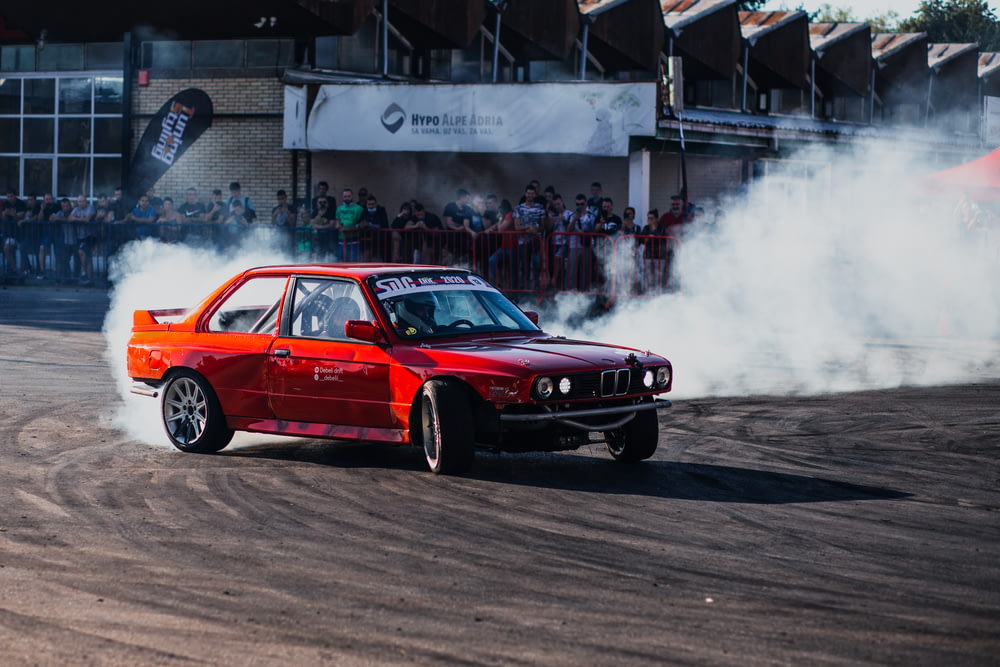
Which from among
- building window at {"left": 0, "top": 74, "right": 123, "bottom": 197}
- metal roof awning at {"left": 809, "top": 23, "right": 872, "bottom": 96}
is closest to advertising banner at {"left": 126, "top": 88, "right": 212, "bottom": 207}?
building window at {"left": 0, "top": 74, "right": 123, "bottom": 197}

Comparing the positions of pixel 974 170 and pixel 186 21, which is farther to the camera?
pixel 186 21

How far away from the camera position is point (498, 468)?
8.39 meters

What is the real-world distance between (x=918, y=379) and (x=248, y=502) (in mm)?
7767

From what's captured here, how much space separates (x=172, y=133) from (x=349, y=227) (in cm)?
808

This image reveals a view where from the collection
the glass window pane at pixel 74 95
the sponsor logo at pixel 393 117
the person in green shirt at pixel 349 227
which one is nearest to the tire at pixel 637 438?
the person in green shirt at pixel 349 227

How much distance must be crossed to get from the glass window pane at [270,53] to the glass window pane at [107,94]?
335cm

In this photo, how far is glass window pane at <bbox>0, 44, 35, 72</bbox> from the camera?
2952 cm

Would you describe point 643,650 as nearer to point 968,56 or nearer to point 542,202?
point 542,202

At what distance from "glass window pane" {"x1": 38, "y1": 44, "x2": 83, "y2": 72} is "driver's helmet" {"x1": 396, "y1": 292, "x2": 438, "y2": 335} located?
73.4ft

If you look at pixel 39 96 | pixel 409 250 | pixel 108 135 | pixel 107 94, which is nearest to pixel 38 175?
pixel 39 96

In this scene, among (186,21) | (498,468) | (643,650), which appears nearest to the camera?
(643,650)

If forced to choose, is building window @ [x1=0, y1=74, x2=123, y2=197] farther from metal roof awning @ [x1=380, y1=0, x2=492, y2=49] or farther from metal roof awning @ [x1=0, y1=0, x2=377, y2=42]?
metal roof awning @ [x1=380, y1=0, x2=492, y2=49]

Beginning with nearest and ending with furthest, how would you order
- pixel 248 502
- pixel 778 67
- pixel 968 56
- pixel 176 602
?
1. pixel 176 602
2. pixel 248 502
3. pixel 778 67
4. pixel 968 56

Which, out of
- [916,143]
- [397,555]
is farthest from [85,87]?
[397,555]
